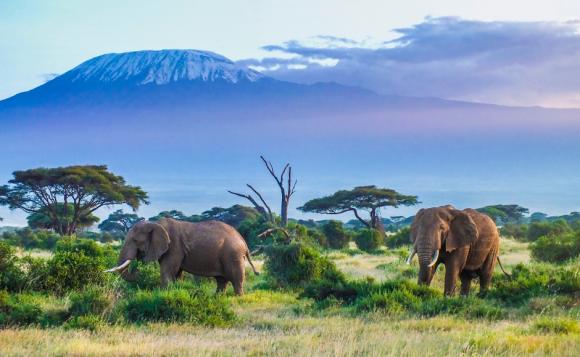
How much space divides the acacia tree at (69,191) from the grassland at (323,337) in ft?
123

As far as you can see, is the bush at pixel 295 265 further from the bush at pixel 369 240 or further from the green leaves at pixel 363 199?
the green leaves at pixel 363 199

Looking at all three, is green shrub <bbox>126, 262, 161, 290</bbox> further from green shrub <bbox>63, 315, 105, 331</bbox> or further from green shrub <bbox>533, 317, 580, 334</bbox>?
green shrub <bbox>533, 317, 580, 334</bbox>

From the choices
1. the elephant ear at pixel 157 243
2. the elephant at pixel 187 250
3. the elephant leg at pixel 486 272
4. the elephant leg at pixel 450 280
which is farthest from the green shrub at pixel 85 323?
the elephant leg at pixel 486 272

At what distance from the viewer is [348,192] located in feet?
189

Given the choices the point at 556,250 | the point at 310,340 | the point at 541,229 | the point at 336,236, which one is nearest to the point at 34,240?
the point at 336,236

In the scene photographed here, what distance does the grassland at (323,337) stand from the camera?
9.44 metres

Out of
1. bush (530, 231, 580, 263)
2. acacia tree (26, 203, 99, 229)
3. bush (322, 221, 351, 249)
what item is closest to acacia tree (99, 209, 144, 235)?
acacia tree (26, 203, 99, 229)

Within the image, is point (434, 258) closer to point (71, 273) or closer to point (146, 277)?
point (146, 277)

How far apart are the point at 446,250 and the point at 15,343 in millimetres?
9322

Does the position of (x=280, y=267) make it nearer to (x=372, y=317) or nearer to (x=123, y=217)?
(x=372, y=317)

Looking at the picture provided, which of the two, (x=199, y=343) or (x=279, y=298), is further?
(x=279, y=298)

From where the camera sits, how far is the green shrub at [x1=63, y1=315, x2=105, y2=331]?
11615 millimetres

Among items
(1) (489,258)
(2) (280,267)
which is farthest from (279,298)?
(1) (489,258)

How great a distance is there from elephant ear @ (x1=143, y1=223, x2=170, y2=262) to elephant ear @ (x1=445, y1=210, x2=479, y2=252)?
6.19 m
